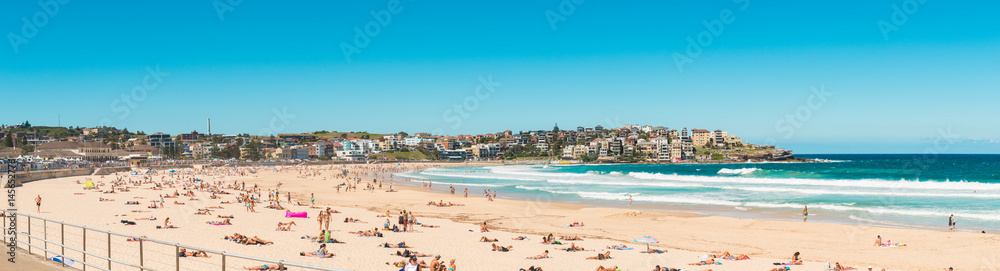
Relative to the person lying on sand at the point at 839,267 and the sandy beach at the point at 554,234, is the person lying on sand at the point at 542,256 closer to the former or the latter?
the sandy beach at the point at 554,234

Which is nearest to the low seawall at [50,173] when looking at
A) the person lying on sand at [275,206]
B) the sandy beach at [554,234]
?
the sandy beach at [554,234]

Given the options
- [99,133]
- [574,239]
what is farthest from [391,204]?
[99,133]

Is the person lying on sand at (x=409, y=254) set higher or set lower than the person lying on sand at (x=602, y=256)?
higher

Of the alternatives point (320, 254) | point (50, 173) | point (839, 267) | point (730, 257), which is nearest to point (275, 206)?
point (320, 254)

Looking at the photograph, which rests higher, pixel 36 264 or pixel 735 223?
pixel 36 264

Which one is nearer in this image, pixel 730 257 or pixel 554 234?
pixel 730 257

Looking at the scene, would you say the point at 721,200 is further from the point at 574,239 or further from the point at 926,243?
the point at 574,239

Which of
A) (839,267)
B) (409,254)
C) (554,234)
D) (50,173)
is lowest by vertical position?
(554,234)

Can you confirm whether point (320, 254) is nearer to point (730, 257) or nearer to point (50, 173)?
point (730, 257)

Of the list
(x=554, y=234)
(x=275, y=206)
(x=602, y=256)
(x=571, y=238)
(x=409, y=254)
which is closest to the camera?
(x=409, y=254)

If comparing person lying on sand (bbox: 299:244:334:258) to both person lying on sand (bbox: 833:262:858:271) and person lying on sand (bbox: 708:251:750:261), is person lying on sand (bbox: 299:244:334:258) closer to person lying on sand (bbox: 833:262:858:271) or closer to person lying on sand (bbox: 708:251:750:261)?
person lying on sand (bbox: 708:251:750:261)

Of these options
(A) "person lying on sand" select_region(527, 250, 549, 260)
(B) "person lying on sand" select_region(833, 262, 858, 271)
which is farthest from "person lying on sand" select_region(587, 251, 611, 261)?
(B) "person lying on sand" select_region(833, 262, 858, 271)
